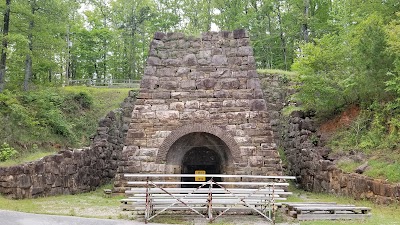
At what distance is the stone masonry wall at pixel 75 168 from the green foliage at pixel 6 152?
897 mm

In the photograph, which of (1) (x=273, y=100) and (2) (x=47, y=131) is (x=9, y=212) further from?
(1) (x=273, y=100)

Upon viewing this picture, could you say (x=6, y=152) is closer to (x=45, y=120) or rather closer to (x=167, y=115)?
(x=45, y=120)

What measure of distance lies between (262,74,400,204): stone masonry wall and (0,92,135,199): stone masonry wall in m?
7.56

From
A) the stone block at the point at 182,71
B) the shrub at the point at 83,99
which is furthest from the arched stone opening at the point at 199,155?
the shrub at the point at 83,99

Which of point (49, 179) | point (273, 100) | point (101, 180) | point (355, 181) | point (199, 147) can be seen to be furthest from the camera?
point (273, 100)

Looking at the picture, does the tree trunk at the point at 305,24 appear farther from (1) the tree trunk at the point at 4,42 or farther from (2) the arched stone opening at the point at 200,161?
(1) the tree trunk at the point at 4,42

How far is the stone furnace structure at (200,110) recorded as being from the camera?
13.4 m

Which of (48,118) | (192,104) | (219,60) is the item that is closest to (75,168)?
(48,118)

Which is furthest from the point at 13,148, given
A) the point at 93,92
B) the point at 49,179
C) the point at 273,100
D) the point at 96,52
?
the point at 96,52

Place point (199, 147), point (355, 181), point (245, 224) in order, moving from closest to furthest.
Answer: point (245, 224), point (355, 181), point (199, 147)

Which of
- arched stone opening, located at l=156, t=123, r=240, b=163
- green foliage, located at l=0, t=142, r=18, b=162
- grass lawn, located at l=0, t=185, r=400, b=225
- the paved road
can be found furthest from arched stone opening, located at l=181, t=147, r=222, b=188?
the paved road

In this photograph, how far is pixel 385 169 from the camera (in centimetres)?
1110

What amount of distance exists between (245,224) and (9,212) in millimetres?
5214

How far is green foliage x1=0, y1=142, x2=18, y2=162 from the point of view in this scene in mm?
12352
